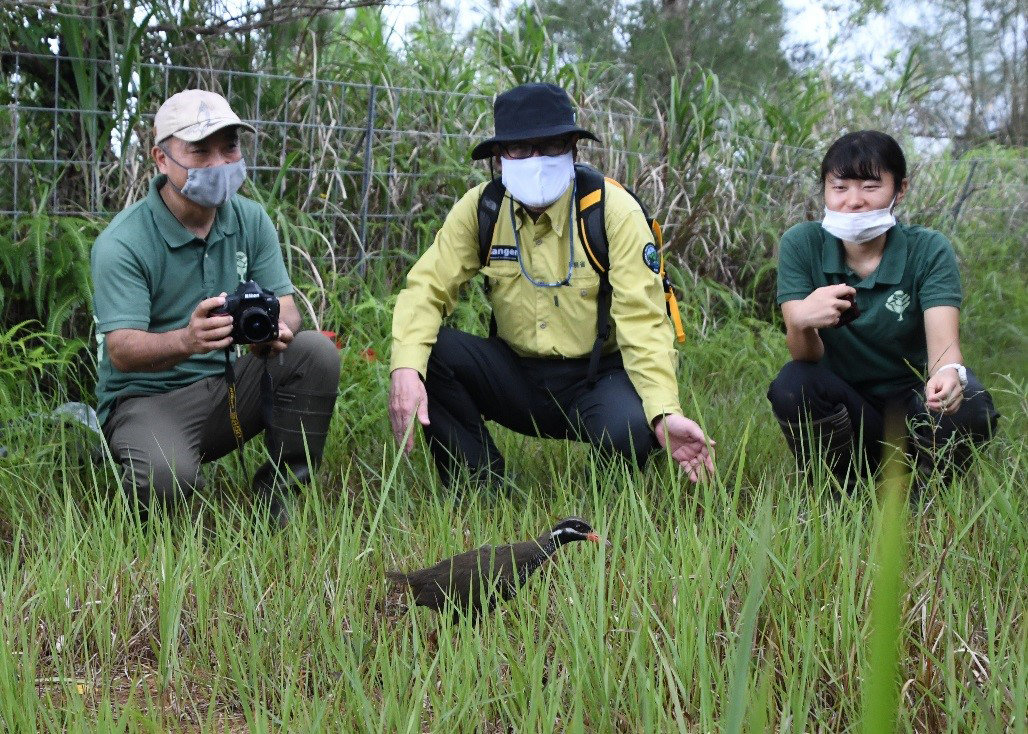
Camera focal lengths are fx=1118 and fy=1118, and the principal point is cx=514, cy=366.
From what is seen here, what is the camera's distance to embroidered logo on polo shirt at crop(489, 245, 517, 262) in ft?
12.0

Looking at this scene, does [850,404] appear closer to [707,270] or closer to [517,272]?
[517,272]

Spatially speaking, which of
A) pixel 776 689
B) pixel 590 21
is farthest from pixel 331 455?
pixel 590 21

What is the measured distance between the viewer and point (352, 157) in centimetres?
558

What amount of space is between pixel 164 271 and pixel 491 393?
1116 mm

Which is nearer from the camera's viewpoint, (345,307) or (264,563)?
(264,563)

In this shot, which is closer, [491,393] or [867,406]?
[867,406]

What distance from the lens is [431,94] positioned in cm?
578

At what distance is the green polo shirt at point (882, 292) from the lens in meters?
3.42

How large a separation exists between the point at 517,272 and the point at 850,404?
3.73 ft

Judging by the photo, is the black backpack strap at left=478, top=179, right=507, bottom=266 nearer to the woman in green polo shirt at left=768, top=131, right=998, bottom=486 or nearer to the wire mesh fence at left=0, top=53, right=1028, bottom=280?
the woman in green polo shirt at left=768, top=131, right=998, bottom=486

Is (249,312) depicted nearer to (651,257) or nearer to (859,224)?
(651,257)

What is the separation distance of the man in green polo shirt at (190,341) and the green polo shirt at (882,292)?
1.55 meters

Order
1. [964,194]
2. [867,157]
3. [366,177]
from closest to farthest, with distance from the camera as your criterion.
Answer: [867,157], [366,177], [964,194]

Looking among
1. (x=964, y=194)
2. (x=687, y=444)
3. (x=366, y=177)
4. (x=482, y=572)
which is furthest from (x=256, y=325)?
(x=964, y=194)
